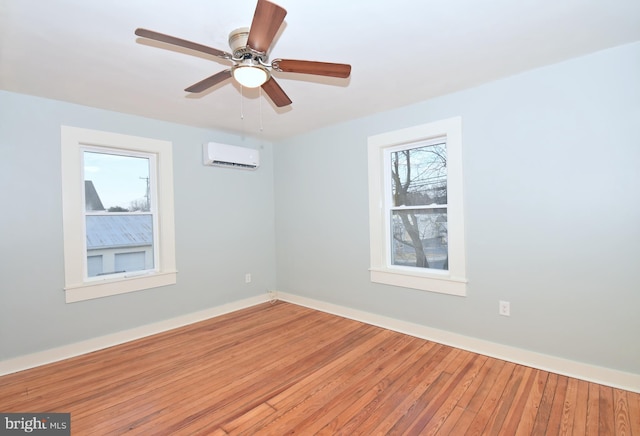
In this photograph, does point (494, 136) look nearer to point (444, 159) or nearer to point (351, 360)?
point (444, 159)

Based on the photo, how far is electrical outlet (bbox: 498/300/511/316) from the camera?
2586 mm

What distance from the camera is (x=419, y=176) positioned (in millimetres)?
3234

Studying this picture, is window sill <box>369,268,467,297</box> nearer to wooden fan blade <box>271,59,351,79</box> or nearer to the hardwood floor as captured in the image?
the hardwood floor

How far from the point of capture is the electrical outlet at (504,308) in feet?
8.48

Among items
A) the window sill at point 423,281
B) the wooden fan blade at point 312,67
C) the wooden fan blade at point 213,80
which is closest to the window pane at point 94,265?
the wooden fan blade at point 213,80

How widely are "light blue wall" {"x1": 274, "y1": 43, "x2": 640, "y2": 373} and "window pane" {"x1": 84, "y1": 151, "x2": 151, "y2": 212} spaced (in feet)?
9.24

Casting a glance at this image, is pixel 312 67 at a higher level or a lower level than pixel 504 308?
higher

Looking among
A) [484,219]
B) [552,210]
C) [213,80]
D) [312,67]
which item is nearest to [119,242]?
[213,80]

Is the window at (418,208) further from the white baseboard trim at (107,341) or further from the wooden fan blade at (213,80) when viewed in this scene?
the white baseboard trim at (107,341)

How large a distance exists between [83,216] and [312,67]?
2688 mm

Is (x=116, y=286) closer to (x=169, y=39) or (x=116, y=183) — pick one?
(x=116, y=183)

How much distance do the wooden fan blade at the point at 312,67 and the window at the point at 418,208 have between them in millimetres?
1547

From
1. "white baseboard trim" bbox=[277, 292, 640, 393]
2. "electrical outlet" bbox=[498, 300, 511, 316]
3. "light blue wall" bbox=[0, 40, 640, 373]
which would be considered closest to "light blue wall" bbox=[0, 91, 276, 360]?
"light blue wall" bbox=[0, 40, 640, 373]

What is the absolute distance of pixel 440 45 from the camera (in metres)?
2.05
